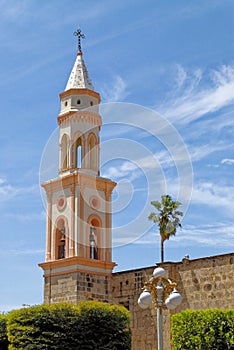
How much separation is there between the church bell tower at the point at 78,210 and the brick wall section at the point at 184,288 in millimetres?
1032

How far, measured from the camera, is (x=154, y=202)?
32.3 m

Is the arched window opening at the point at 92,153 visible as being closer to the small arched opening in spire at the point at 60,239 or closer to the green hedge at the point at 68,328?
the small arched opening in spire at the point at 60,239

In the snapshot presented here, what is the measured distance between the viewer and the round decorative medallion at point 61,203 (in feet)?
95.2

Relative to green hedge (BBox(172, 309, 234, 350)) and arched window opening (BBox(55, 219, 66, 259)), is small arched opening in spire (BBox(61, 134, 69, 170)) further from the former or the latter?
green hedge (BBox(172, 309, 234, 350))

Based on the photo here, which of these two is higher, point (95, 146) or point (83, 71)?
point (83, 71)

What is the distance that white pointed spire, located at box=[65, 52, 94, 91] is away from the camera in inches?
1198

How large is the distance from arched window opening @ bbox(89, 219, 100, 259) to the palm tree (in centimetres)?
357

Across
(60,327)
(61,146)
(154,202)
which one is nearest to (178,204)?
Result: (154,202)

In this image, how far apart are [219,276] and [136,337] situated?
5432 millimetres

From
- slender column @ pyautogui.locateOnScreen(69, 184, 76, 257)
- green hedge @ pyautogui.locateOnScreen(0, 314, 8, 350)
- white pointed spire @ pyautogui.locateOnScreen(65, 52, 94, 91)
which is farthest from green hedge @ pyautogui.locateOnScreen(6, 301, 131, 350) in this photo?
white pointed spire @ pyautogui.locateOnScreen(65, 52, 94, 91)

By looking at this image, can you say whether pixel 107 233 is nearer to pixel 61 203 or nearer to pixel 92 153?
pixel 61 203

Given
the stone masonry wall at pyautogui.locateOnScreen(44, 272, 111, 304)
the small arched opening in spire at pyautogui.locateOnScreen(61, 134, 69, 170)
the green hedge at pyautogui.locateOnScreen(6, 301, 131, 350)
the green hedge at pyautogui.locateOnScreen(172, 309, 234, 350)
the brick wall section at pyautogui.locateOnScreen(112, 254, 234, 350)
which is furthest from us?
the small arched opening in spire at pyautogui.locateOnScreen(61, 134, 69, 170)

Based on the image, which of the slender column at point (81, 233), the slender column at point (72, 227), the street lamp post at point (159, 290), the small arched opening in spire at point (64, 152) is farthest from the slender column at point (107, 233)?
the street lamp post at point (159, 290)

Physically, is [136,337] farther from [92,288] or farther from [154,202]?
[154,202]
